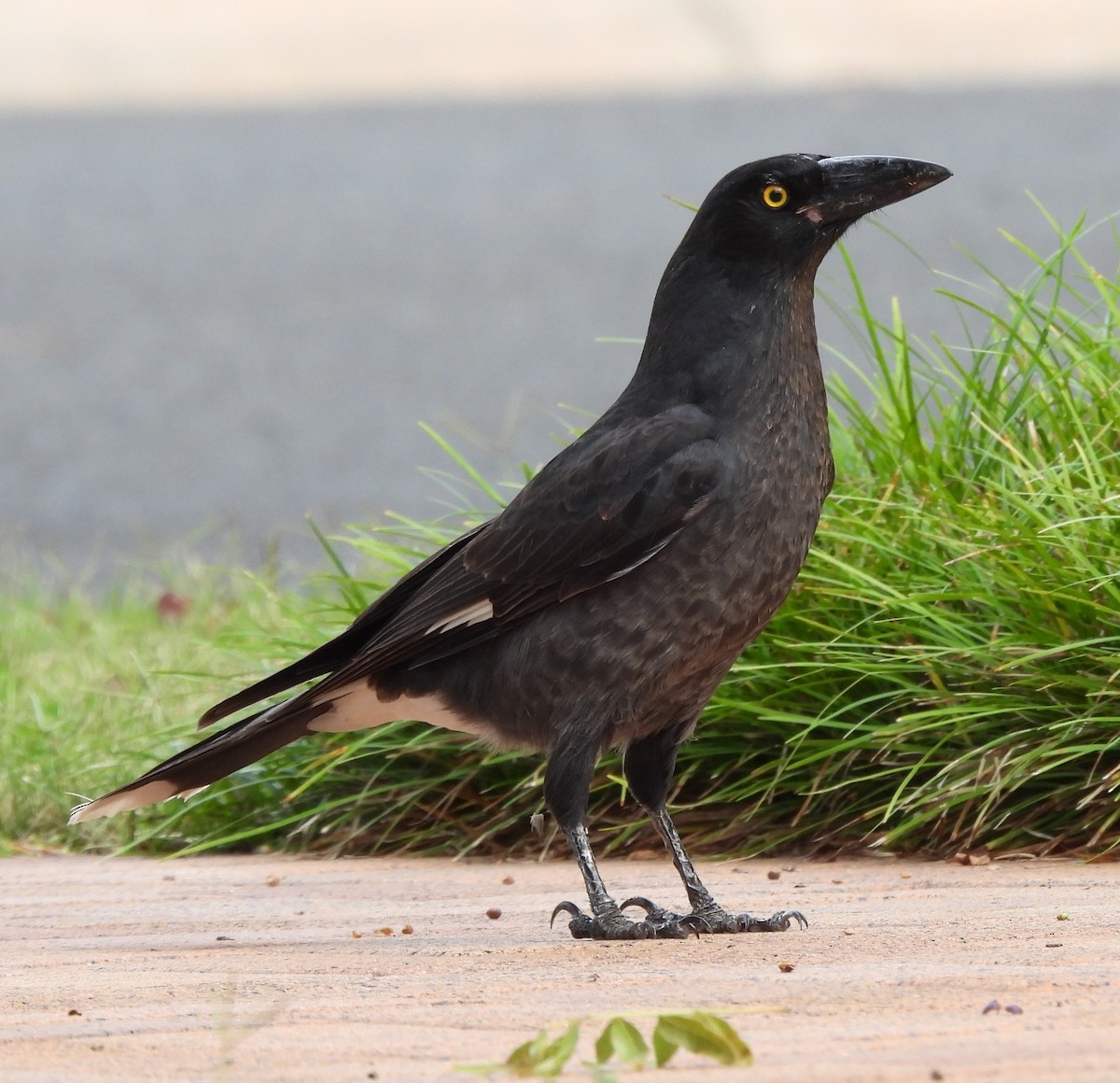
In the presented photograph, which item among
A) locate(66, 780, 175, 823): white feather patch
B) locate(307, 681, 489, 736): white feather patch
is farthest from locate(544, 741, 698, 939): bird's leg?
locate(66, 780, 175, 823): white feather patch

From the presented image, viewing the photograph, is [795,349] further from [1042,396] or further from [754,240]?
[1042,396]

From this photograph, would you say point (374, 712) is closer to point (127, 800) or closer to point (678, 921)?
point (127, 800)

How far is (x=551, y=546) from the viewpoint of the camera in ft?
11.4

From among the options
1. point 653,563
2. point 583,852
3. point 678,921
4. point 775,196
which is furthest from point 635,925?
point 775,196

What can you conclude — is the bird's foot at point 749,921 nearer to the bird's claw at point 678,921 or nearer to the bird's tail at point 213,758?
the bird's claw at point 678,921

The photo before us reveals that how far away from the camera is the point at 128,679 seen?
5922mm

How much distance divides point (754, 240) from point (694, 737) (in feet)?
4.48

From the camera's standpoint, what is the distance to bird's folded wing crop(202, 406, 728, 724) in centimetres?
334

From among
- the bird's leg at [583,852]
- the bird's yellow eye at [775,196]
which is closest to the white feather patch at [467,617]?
the bird's leg at [583,852]

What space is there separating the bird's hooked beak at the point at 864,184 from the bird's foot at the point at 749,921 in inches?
55.5

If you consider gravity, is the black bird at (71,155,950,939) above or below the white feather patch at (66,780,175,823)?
above

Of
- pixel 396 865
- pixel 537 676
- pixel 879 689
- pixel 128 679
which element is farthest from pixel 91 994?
pixel 128 679

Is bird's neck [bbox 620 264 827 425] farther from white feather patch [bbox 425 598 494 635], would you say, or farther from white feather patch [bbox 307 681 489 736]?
white feather patch [bbox 307 681 489 736]

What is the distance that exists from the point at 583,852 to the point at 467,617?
55 centimetres
